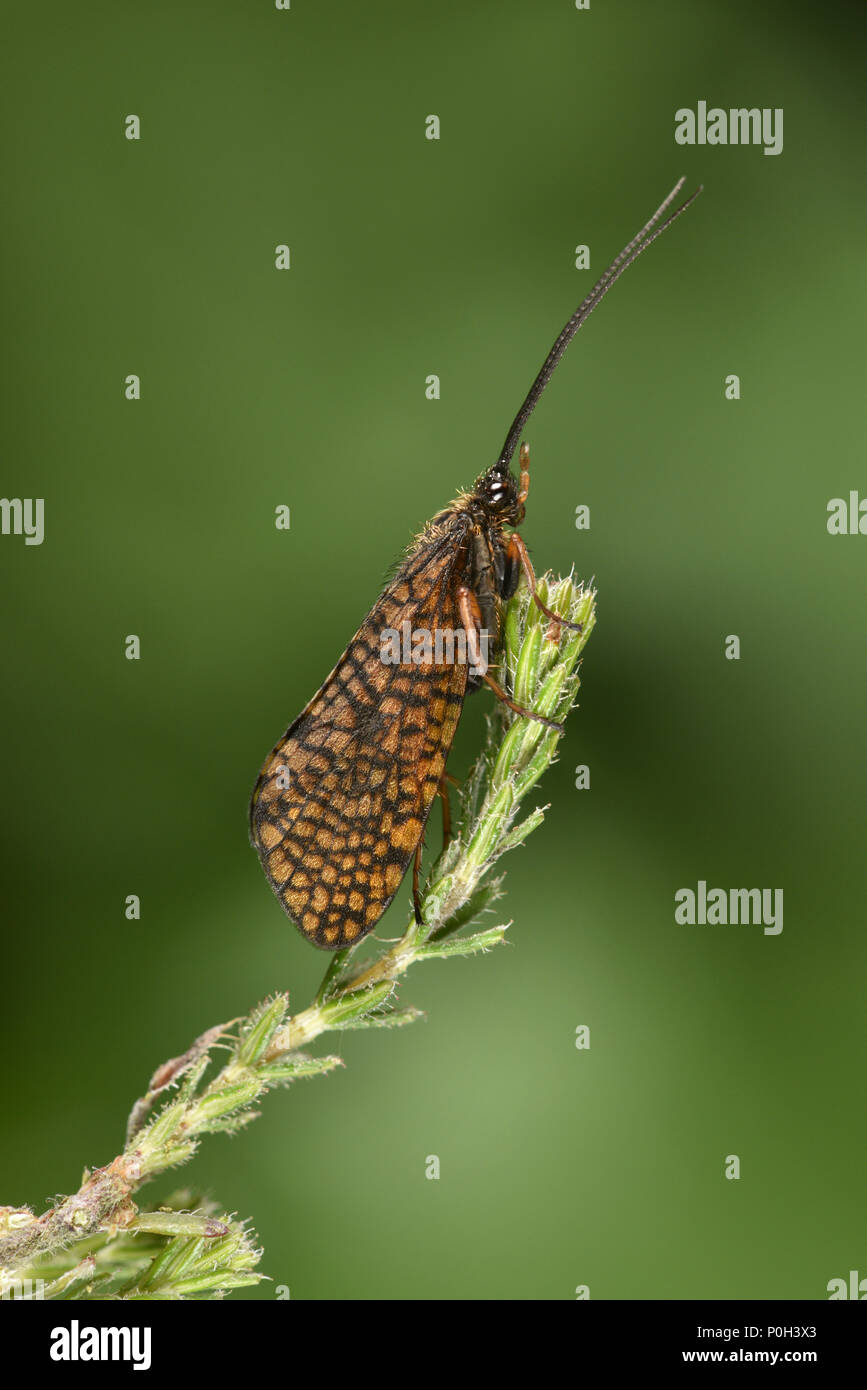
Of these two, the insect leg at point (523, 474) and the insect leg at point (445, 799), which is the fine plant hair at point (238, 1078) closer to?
the insect leg at point (445, 799)

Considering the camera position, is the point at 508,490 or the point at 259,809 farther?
the point at 508,490

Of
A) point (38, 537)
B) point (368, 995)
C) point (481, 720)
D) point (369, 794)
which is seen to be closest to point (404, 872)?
point (369, 794)

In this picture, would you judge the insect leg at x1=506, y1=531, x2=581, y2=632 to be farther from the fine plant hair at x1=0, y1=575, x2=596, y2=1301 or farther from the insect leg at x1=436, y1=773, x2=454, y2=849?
the insect leg at x1=436, y1=773, x2=454, y2=849

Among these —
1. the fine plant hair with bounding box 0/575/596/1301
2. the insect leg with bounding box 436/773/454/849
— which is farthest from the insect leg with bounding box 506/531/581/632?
the insect leg with bounding box 436/773/454/849

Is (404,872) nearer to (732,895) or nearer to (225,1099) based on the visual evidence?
(225,1099)

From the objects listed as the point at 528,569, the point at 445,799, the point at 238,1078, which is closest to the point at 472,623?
the point at 528,569

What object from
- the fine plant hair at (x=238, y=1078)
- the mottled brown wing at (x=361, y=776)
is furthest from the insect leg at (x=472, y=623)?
the fine plant hair at (x=238, y=1078)
